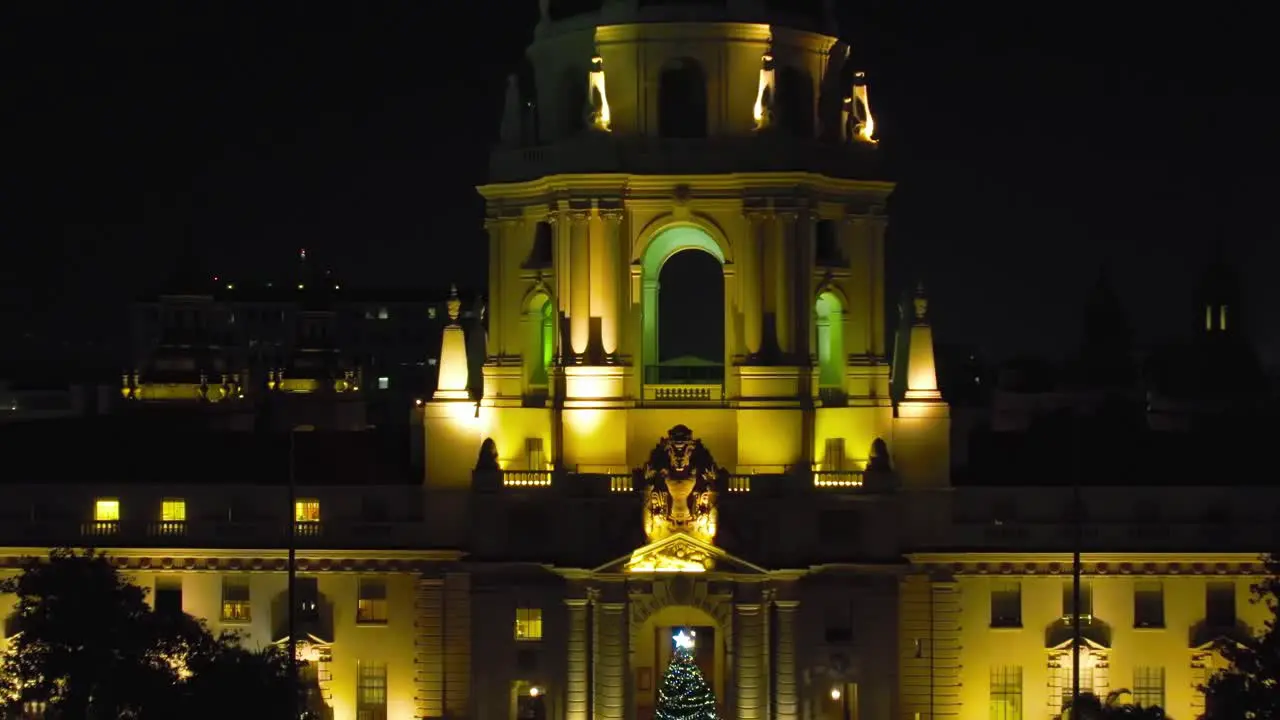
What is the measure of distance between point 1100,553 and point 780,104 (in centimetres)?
2020

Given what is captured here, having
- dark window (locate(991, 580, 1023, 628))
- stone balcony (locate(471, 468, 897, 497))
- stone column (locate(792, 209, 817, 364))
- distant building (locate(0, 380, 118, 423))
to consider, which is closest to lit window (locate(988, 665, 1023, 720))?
dark window (locate(991, 580, 1023, 628))

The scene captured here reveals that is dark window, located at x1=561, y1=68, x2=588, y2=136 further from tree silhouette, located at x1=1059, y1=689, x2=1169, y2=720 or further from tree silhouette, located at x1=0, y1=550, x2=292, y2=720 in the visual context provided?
tree silhouette, located at x1=1059, y1=689, x2=1169, y2=720

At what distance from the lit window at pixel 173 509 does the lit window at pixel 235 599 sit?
3213 millimetres

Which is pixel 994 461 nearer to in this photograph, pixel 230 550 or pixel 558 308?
pixel 558 308

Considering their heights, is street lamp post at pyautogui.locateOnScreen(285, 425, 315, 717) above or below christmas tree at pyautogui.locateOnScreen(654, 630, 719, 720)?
above

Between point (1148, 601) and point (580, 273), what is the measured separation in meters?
24.1

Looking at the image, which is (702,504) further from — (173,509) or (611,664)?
(173,509)

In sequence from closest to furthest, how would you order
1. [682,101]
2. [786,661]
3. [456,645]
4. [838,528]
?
[786,661]
[838,528]
[456,645]
[682,101]

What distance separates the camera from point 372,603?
98.4 m

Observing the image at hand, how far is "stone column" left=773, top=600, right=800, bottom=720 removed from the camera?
302 feet

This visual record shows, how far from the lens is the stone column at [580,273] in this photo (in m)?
96.2

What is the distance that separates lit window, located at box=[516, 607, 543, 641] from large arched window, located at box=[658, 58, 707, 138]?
18.2 metres

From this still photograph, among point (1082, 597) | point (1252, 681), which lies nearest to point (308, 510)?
point (1082, 597)

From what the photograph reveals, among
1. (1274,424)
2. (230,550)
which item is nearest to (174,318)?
(230,550)
